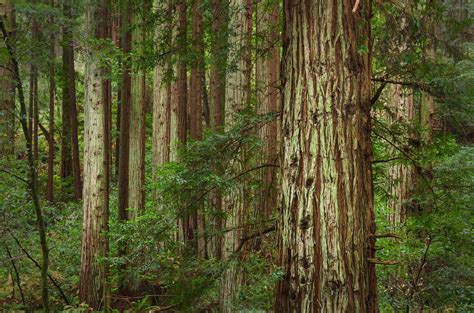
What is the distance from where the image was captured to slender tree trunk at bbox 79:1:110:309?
30.2 ft

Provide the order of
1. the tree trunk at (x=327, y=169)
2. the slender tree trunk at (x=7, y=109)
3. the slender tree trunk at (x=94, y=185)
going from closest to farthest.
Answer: the tree trunk at (x=327, y=169) < the slender tree trunk at (x=7, y=109) < the slender tree trunk at (x=94, y=185)

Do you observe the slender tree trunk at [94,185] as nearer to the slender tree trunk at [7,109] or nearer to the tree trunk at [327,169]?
the slender tree trunk at [7,109]

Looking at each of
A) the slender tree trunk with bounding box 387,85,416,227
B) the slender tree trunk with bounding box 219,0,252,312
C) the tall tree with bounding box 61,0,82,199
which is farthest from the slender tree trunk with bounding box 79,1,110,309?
the slender tree trunk with bounding box 387,85,416,227

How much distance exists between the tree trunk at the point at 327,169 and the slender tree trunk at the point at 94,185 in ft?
21.8

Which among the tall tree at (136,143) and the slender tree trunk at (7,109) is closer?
the slender tree trunk at (7,109)

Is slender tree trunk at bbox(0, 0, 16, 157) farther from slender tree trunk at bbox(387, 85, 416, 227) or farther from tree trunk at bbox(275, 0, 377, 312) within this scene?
slender tree trunk at bbox(387, 85, 416, 227)

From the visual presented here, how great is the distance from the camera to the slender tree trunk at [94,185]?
9.20 m

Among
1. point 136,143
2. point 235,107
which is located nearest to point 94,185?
point 136,143

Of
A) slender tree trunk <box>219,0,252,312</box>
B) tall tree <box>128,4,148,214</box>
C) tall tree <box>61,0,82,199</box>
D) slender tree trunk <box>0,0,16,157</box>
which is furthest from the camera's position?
tall tree <box>61,0,82,199</box>

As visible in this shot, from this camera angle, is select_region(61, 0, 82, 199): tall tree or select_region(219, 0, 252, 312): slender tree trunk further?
select_region(61, 0, 82, 199): tall tree

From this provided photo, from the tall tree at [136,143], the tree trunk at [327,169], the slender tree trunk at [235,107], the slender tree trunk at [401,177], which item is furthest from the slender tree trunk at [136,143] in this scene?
the tree trunk at [327,169]

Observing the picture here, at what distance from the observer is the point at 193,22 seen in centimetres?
1195

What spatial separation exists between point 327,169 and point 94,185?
7.17m

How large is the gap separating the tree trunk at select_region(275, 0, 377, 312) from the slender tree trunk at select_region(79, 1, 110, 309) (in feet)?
21.8
